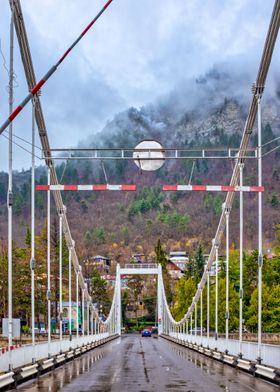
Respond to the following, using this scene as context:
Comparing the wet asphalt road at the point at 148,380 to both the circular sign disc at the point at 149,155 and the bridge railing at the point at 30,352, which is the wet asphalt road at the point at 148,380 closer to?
the bridge railing at the point at 30,352

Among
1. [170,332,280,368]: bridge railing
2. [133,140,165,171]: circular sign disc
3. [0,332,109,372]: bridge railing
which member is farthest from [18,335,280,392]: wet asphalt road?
[133,140,165,171]: circular sign disc

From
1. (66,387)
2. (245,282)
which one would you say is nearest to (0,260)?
(245,282)

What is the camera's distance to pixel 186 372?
32656mm

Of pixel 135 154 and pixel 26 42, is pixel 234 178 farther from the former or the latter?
pixel 26 42

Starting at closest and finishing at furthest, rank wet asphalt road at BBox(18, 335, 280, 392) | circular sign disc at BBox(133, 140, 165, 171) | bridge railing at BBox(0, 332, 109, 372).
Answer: wet asphalt road at BBox(18, 335, 280, 392) < bridge railing at BBox(0, 332, 109, 372) < circular sign disc at BBox(133, 140, 165, 171)

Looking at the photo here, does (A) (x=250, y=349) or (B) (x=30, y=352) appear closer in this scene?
(B) (x=30, y=352)

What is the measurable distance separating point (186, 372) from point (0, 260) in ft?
220

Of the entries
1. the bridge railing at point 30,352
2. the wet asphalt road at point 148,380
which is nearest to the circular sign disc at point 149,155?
the wet asphalt road at point 148,380

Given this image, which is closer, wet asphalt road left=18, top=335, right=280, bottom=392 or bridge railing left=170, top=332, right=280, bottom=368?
wet asphalt road left=18, top=335, right=280, bottom=392

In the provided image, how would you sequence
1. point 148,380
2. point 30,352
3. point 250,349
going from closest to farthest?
point 148,380
point 30,352
point 250,349

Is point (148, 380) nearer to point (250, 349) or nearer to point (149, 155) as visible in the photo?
point (250, 349)

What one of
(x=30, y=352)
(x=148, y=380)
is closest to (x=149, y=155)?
(x=30, y=352)

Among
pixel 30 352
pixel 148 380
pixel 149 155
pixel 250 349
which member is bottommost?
pixel 148 380

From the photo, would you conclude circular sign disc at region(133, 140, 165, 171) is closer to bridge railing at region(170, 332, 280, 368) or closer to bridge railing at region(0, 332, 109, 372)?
bridge railing at region(170, 332, 280, 368)
